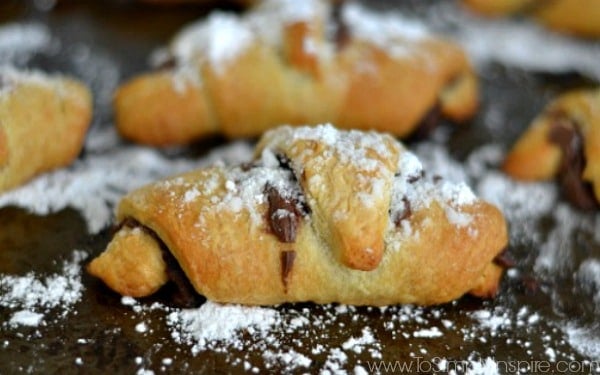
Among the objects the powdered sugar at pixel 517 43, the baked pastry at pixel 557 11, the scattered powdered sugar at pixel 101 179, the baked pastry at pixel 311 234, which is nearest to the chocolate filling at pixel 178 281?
the baked pastry at pixel 311 234

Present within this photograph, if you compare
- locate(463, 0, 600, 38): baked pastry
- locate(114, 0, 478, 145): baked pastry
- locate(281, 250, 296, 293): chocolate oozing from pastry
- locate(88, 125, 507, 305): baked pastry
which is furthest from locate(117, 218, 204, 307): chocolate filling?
locate(463, 0, 600, 38): baked pastry

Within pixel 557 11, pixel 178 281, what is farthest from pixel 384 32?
pixel 178 281

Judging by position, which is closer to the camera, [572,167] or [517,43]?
[572,167]

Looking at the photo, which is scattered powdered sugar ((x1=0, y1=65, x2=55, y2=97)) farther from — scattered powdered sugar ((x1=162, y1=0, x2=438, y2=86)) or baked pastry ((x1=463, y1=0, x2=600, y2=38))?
baked pastry ((x1=463, y1=0, x2=600, y2=38))

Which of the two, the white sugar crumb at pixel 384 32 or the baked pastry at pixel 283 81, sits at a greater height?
the white sugar crumb at pixel 384 32

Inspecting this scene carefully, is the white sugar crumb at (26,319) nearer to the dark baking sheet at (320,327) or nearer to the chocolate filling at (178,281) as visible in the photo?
the dark baking sheet at (320,327)

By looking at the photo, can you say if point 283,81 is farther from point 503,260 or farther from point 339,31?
point 503,260
